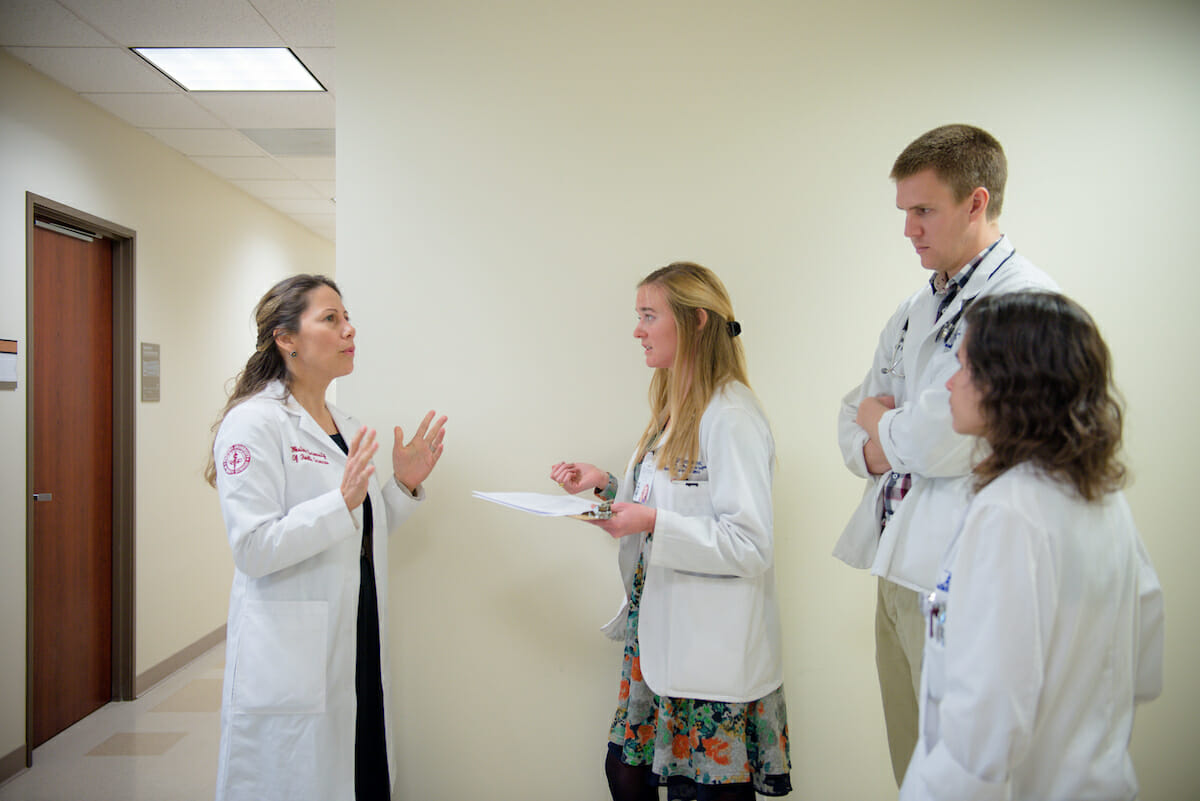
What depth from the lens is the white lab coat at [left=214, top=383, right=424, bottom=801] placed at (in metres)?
1.69

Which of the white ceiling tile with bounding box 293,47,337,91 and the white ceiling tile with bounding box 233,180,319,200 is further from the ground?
the white ceiling tile with bounding box 233,180,319,200

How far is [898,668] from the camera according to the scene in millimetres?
1689

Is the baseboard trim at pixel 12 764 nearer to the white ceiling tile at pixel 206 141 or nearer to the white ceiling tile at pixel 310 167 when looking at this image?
the white ceiling tile at pixel 206 141

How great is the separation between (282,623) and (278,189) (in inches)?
160

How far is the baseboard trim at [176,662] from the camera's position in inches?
146

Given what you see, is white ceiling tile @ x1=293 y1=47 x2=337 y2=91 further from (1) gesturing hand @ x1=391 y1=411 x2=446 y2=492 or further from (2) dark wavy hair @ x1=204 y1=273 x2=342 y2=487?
(1) gesturing hand @ x1=391 y1=411 x2=446 y2=492

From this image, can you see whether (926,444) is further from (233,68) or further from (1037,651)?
(233,68)

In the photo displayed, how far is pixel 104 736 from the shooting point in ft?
10.5

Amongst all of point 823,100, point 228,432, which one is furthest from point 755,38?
point 228,432

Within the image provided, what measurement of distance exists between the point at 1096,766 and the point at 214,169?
5.08 metres

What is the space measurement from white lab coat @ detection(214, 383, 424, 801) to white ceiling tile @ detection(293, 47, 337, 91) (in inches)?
71.8

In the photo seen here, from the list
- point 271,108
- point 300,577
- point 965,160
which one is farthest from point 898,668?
point 271,108

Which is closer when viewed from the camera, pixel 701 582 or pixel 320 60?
pixel 701 582

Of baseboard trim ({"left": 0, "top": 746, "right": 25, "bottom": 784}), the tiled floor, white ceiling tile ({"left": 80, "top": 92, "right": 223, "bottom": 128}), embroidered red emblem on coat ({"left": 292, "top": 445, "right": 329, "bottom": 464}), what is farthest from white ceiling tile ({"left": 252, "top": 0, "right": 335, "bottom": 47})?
baseboard trim ({"left": 0, "top": 746, "right": 25, "bottom": 784})
